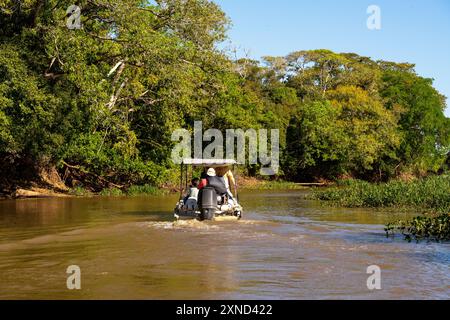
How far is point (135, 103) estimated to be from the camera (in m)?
36.8

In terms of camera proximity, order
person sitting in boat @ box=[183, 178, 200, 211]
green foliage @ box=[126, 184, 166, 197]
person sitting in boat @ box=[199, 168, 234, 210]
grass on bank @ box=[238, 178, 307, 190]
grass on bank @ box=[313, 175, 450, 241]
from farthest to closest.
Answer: grass on bank @ box=[238, 178, 307, 190] < green foliage @ box=[126, 184, 166, 197] < grass on bank @ box=[313, 175, 450, 241] < person sitting in boat @ box=[183, 178, 200, 211] < person sitting in boat @ box=[199, 168, 234, 210]

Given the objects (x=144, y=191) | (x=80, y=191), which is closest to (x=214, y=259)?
(x=80, y=191)

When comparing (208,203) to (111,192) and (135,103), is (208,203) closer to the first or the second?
(111,192)

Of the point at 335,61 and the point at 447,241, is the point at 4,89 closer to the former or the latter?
the point at 447,241

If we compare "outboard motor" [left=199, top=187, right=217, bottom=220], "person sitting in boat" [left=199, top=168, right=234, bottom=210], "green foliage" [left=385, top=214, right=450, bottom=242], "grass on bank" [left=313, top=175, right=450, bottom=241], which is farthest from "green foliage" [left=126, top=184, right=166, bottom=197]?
"green foliage" [left=385, top=214, right=450, bottom=242]

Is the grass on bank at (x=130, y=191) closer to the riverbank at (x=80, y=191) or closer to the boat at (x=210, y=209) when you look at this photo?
the riverbank at (x=80, y=191)

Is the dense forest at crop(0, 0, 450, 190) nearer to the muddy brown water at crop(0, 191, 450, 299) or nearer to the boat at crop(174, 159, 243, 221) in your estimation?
the muddy brown water at crop(0, 191, 450, 299)

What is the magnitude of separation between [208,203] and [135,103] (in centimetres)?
1981

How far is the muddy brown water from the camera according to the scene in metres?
9.97

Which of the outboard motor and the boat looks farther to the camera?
the boat

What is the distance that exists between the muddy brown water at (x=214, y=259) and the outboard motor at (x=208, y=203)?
0.35 m

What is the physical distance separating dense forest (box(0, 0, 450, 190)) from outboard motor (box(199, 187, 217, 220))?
1007cm

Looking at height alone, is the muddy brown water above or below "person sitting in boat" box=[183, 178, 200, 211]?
below
